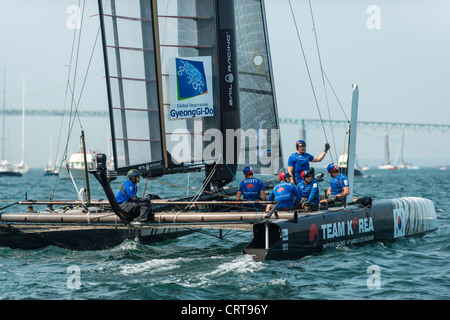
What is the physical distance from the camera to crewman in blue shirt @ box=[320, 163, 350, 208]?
8.85 metres

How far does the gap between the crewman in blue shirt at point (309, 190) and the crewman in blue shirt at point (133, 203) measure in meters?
1.95

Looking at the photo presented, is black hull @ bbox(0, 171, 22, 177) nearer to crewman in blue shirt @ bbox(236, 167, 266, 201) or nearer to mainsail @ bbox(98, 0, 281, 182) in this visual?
mainsail @ bbox(98, 0, 281, 182)

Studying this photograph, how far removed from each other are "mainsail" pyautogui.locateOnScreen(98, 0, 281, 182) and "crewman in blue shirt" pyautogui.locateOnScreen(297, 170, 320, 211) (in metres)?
1.25

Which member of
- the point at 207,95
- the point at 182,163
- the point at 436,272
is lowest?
the point at 436,272

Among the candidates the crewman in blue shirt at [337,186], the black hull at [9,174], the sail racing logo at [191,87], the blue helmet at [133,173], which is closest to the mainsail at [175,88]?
the sail racing logo at [191,87]

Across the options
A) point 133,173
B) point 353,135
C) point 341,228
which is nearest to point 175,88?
point 133,173

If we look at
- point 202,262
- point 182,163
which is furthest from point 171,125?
point 202,262

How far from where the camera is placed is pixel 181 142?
9.26 metres

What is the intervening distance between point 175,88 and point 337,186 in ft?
8.55

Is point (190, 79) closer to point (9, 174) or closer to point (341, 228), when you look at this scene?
point (341, 228)

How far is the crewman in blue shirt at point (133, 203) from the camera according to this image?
796 centimetres
